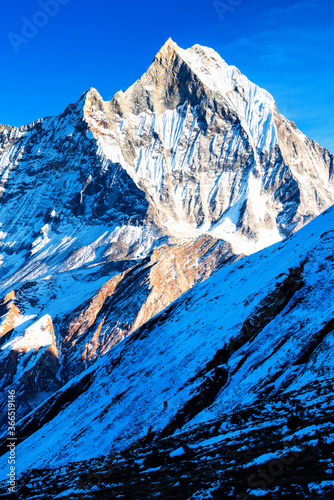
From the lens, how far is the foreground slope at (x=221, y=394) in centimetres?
1938

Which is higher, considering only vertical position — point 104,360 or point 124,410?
point 104,360

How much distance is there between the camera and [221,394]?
132ft

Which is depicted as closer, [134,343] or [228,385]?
[228,385]

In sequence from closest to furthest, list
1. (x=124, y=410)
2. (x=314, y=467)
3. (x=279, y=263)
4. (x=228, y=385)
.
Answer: (x=314, y=467) < (x=228, y=385) < (x=124, y=410) < (x=279, y=263)

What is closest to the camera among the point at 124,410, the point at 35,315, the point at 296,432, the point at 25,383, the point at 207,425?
the point at 296,432

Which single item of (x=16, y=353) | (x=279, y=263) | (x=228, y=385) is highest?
(x=16, y=353)

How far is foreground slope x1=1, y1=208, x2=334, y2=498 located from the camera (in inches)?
763

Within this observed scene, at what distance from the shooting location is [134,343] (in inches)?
2616

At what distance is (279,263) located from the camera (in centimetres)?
6125

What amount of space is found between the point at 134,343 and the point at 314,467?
169ft

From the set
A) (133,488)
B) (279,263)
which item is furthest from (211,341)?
(133,488)

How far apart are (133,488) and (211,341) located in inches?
1216

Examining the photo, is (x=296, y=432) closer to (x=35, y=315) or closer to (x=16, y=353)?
(x=16, y=353)

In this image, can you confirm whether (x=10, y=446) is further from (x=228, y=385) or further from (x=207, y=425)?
(x=207, y=425)
